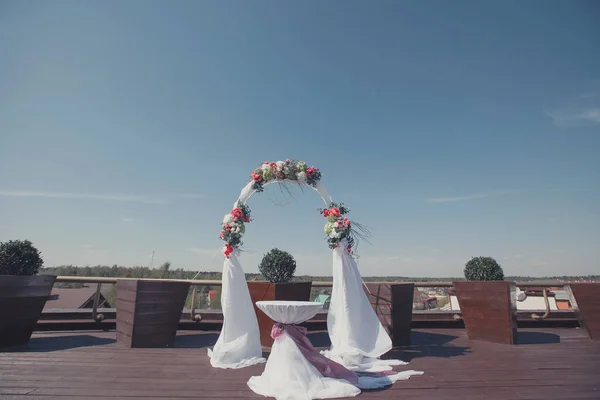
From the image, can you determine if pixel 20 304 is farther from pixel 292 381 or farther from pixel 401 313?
pixel 401 313

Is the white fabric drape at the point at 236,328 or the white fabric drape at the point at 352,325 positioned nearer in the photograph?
the white fabric drape at the point at 236,328

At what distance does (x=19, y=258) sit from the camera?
3.94m

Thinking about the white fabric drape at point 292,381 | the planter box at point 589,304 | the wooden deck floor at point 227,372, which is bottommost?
the wooden deck floor at point 227,372

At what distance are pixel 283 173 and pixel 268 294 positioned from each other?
5.94ft

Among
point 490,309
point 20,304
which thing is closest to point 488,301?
point 490,309

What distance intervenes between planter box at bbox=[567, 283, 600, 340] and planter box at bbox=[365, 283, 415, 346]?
299 cm

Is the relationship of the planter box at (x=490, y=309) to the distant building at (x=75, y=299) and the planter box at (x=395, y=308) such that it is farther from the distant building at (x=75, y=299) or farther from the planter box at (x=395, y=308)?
the distant building at (x=75, y=299)

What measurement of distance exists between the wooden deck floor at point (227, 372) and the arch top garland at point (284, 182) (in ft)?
5.02

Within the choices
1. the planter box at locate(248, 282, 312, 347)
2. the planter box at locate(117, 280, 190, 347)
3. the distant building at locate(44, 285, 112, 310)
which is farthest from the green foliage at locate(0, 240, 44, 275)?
the distant building at locate(44, 285, 112, 310)

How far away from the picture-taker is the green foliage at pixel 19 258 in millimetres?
3867

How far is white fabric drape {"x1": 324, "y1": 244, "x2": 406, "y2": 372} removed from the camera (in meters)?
3.45

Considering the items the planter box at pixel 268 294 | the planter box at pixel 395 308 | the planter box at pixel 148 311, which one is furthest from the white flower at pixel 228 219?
the planter box at pixel 395 308

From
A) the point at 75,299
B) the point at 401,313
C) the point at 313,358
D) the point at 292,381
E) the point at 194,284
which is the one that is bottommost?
the point at 75,299

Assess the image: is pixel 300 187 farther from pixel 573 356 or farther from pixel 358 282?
pixel 573 356
